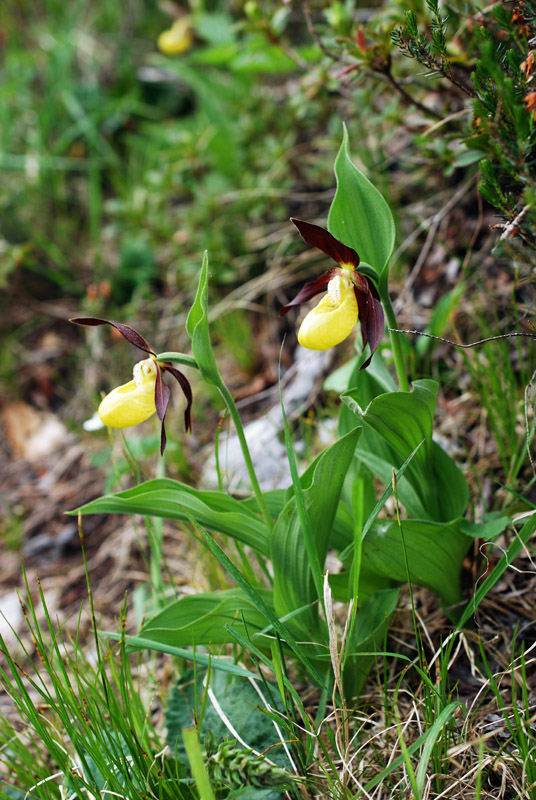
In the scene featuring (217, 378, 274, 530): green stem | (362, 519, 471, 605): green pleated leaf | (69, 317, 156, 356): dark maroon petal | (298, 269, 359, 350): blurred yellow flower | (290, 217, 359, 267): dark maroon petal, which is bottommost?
(362, 519, 471, 605): green pleated leaf

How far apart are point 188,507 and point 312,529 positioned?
0.21 m

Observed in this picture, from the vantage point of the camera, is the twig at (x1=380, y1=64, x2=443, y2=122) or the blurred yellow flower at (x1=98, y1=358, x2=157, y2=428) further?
the twig at (x1=380, y1=64, x2=443, y2=122)

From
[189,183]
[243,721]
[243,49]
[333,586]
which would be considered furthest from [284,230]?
[243,721]

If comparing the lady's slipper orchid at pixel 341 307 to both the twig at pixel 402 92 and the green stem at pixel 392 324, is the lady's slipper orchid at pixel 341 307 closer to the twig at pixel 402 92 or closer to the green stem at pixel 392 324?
the green stem at pixel 392 324

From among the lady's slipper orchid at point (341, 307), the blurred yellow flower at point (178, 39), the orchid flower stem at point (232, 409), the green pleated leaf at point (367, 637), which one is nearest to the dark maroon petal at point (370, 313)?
the lady's slipper orchid at point (341, 307)

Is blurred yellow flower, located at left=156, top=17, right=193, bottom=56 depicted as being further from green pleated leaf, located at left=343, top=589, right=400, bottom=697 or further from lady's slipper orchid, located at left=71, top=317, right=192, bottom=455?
green pleated leaf, located at left=343, top=589, right=400, bottom=697

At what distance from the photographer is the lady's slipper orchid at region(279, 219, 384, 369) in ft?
3.01

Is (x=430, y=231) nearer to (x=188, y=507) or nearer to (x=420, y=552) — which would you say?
(x=420, y=552)

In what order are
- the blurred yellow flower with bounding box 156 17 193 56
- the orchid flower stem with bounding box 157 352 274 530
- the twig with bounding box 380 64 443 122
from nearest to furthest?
the orchid flower stem with bounding box 157 352 274 530, the twig with bounding box 380 64 443 122, the blurred yellow flower with bounding box 156 17 193 56

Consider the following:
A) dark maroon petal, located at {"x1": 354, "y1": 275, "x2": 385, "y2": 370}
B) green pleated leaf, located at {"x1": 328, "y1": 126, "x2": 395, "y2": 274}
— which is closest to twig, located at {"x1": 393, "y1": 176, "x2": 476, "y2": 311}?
green pleated leaf, located at {"x1": 328, "y1": 126, "x2": 395, "y2": 274}

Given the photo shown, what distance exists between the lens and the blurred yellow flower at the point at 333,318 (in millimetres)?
919

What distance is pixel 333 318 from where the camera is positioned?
923mm

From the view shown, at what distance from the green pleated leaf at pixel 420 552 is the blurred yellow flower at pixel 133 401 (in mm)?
425

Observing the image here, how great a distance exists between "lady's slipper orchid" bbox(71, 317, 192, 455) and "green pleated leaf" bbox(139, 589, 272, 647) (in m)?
0.28
